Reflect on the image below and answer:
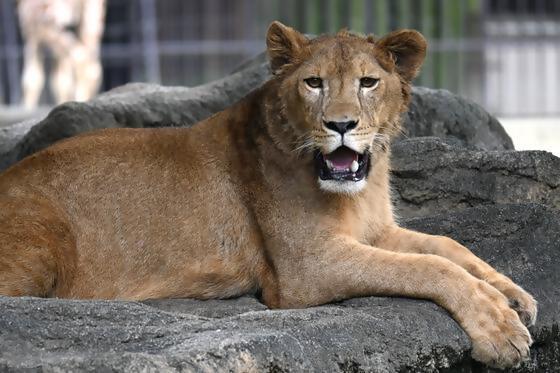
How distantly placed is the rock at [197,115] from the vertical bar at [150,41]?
9617mm

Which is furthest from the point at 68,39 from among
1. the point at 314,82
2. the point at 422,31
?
the point at 314,82

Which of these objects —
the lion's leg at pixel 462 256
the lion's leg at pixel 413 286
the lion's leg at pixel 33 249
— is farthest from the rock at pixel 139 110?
the lion's leg at pixel 413 286

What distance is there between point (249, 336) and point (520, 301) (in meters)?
1.45

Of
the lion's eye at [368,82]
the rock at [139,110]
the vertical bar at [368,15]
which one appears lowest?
the vertical bar at [368,15]

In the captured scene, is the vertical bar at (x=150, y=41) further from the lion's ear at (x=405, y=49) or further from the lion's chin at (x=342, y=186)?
the lion's chin at (x=342, y=186)

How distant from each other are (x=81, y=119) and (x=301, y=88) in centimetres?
282

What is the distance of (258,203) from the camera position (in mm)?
6738

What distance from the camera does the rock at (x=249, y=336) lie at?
5043 millimetres

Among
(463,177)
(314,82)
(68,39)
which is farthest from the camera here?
(68,39)

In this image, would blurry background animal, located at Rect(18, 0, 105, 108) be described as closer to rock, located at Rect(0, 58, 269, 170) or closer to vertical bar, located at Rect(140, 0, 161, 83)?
vertical bar, located at Rect(140, 0, 161, 83)

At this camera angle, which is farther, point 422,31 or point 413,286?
point 422,31

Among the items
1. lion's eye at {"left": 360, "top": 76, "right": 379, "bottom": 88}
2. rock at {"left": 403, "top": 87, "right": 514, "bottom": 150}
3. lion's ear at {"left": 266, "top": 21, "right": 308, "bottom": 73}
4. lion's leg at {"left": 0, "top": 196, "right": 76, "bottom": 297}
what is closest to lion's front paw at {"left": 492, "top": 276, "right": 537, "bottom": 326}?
lion's eye at {"left": 360, "top": 76, "right": 379, "bottom": 88}

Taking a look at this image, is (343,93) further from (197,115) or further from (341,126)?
(197,115)

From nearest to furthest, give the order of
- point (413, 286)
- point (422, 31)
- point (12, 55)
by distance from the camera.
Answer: point (413, 286) < point (422, 31) < point (12, 55)
